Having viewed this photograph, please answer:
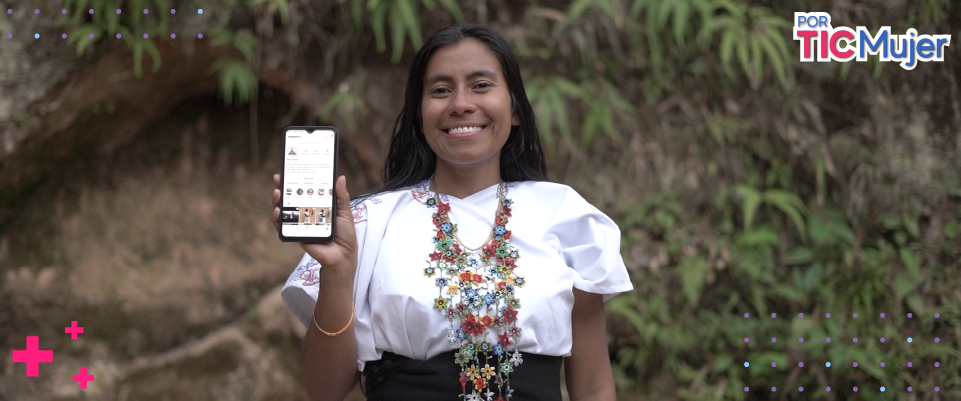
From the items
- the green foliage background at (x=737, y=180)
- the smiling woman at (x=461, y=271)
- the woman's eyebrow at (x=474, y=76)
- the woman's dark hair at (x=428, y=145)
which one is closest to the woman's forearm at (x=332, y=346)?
the smiling woman at (x=461, y=271)

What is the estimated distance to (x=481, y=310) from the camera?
155 cm

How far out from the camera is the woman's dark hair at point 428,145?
1.65m

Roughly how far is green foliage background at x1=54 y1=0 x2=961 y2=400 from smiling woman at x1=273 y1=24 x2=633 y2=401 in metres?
1.47

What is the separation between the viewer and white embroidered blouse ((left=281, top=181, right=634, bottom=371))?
4.99 ft

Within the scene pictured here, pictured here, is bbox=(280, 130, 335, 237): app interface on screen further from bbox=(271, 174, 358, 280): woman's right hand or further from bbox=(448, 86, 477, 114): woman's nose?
bbox=(448, 86, 477, 114): woman's nose

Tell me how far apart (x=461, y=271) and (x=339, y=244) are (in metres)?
0.29

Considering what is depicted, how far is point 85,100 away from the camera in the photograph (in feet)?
10.2

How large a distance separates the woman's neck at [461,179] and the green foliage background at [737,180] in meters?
1.46

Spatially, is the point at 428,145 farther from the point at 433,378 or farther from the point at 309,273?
the point at 433,378

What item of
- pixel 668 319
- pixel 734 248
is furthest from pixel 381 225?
pixel 734 248

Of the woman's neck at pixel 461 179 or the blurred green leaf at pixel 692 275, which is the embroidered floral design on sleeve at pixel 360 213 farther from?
the blurred green leaf at pixel 692 275

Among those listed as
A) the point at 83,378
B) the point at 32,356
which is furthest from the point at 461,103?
the point at 32,356

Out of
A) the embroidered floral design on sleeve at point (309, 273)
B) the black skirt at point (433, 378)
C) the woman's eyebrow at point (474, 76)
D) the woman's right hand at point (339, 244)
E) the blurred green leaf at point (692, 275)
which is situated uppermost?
the woman's eyebrow at point (474, 76)

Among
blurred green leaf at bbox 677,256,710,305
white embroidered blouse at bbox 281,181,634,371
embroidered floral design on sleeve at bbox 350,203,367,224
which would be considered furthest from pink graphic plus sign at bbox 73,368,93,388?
blurred green leaf at bbox 677,256,710,305
